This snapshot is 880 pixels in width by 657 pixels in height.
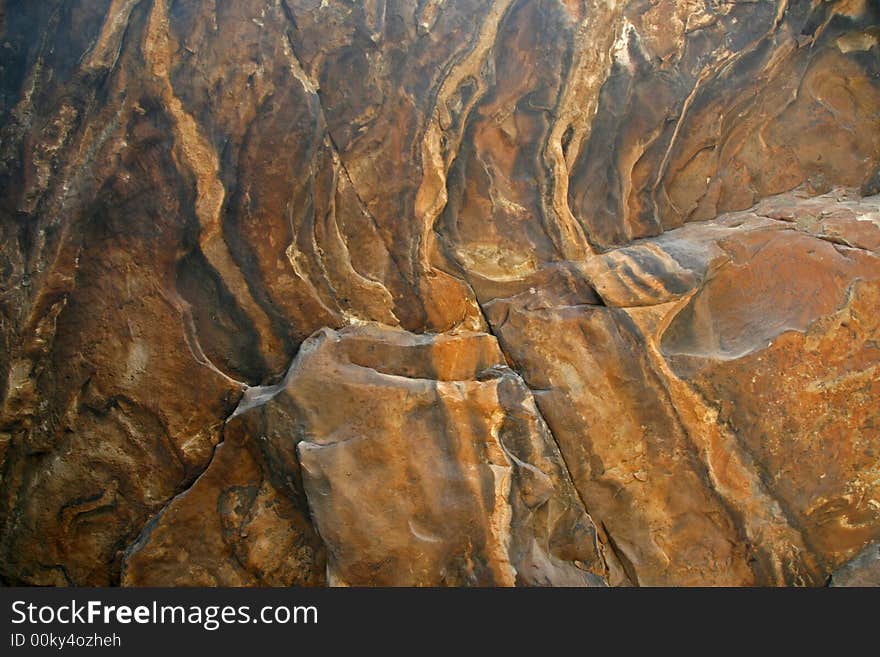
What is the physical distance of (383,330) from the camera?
3516mm

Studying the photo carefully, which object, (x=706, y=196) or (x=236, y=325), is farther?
(x=706, y=196)

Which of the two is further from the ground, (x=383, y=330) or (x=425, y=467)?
(x=383, y=330)

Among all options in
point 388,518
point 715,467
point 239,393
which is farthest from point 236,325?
point 715,467

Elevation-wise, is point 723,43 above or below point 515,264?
above

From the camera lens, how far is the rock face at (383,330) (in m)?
3.24

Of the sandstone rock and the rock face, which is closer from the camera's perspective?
the sandstone rock

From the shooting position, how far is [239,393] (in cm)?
344

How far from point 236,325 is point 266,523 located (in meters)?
0.88

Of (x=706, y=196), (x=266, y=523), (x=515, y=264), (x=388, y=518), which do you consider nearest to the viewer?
(x=388, y=518)

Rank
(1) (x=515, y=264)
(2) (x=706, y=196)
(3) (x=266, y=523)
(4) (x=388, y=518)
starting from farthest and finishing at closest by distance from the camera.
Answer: (2) (x=706, y=196), (1) (x=515, y=264), (3) (x=266, y=523), (4) (x=388, y=518)

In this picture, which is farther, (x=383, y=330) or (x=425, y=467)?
(x=383, y=330)

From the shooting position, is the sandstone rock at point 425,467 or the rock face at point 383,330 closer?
the sandstone rock at point 425,467

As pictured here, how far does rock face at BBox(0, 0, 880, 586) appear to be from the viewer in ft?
10.6

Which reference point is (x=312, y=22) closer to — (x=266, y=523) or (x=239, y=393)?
(x=239, y=393)
